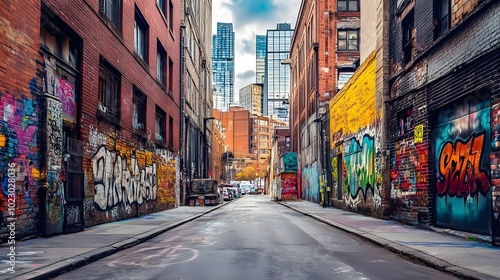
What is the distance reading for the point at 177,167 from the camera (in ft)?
99.0

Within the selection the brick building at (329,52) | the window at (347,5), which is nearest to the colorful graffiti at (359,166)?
the brick building at (329,52)

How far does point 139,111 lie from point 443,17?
44.7ft

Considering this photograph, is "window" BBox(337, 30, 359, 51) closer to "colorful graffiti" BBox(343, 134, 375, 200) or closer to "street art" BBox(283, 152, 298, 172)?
"colorful graffiti" BBox(343, 134, 375, 200)

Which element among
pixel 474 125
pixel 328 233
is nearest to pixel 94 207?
pixel 328 233

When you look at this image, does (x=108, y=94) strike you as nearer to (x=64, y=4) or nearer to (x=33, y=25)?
(x=64, y=4)

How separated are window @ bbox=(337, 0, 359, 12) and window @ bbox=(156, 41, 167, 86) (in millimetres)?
16618

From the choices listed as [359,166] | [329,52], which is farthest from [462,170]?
[329,52]

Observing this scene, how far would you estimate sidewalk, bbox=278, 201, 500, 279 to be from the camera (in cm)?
724

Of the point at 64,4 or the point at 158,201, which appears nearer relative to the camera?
the point at 64,4

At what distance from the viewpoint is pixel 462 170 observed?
12.0m

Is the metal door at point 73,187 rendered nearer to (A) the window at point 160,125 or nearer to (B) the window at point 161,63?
(A) the window at point 160,125

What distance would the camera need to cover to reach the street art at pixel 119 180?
15203 millimetres

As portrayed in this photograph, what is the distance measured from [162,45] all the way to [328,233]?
16265mm

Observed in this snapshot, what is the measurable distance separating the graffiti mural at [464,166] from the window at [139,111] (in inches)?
495
